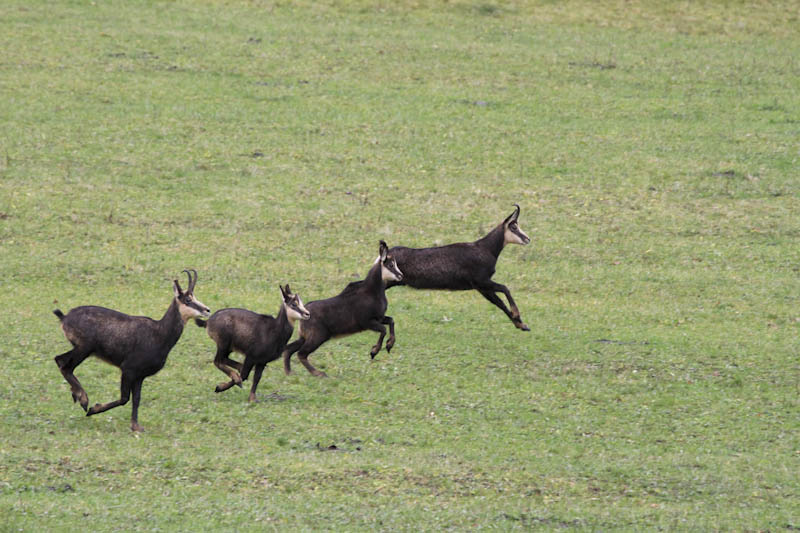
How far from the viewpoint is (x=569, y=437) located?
15.4 meters

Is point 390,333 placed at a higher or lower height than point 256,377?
lower

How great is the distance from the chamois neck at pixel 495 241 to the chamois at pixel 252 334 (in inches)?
211

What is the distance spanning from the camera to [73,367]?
15.1m

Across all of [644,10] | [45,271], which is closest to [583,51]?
[644,10]

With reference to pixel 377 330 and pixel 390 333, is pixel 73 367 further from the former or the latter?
pixel 390 333

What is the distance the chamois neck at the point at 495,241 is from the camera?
2064 centimetres

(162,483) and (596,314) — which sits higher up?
(162,483)

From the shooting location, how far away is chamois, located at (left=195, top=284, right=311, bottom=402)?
16016 millimetres

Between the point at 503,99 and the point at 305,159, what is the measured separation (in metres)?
7.62

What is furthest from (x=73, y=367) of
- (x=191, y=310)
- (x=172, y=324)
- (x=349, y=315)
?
(x=349, y=315)

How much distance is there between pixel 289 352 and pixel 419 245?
8.33m

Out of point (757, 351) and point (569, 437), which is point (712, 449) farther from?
point (757, 351)

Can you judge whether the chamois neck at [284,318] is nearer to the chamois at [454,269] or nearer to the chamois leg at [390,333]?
the chamois leg at [390,333]

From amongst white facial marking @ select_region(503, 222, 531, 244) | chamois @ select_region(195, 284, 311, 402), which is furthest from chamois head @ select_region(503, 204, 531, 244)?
chamois @ select_region(195, 284, 311, 402)
